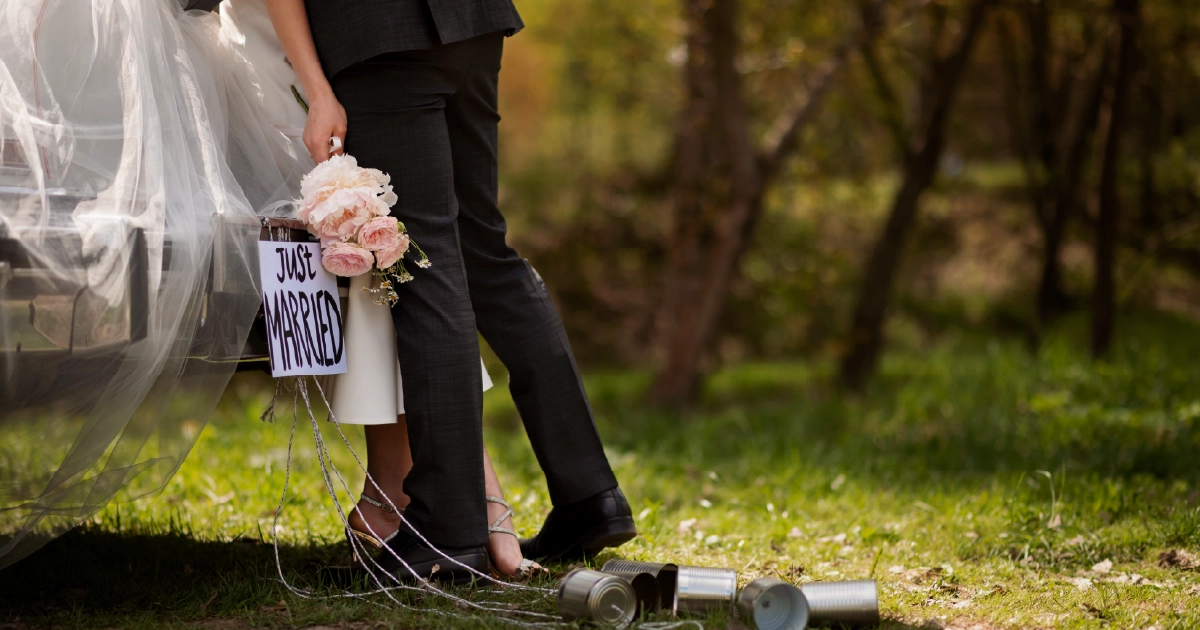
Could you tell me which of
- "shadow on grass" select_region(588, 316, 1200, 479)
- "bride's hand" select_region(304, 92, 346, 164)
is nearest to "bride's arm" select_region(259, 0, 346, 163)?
"bride's hand" select_region(304, 92, 346, 164)

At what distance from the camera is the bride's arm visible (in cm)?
192

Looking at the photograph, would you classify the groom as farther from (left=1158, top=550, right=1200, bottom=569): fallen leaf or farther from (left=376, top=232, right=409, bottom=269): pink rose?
(left=1158, top=550, right=1200, bottom=569): fallen leaf

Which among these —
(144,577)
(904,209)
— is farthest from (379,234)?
(904,209)

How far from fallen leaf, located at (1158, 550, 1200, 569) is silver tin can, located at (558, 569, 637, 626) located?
4.20 feet

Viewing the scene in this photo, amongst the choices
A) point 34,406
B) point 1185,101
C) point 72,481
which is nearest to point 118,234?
point 34,406

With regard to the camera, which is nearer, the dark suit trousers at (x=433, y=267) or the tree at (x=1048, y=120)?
the dark suit trousers at (x=433, y=267)

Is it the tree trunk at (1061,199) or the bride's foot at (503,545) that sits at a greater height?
the tree trunk at (1061,199)

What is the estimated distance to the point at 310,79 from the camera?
6.33ft

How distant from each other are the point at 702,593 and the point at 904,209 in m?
4.42

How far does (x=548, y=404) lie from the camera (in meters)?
2.19

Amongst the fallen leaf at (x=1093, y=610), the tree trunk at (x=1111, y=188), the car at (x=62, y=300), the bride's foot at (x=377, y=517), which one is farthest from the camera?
the tree trunk at (x=1111, y=188)

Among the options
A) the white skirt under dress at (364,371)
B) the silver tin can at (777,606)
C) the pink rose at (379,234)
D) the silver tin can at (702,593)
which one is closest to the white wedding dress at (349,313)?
the white skirt under dress at (364,371)

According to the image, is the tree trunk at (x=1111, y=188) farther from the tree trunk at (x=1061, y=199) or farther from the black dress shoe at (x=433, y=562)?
the black dress shoe at (x=433, y=562)

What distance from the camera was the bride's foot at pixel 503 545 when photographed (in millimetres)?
2084
